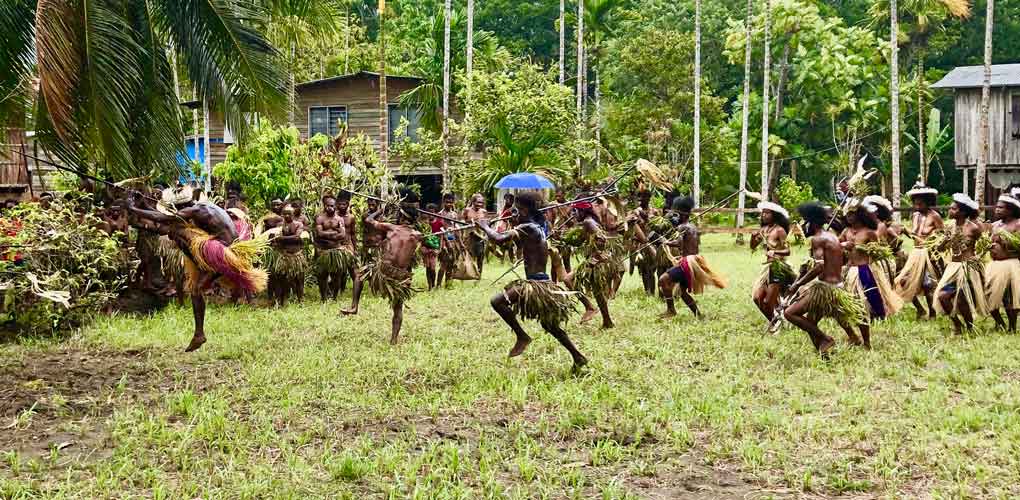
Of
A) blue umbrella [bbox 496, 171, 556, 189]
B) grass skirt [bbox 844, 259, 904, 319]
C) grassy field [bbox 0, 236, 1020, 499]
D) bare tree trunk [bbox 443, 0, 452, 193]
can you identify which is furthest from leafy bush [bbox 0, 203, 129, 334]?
bare tree trunk [bbox 443, 0, 452, 193]

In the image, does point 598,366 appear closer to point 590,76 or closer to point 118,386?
point 118,386

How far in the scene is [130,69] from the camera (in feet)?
24.8

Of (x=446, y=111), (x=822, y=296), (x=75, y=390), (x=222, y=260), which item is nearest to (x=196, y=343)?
(x=222, y=260)

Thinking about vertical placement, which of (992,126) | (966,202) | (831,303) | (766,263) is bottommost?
(831,303)

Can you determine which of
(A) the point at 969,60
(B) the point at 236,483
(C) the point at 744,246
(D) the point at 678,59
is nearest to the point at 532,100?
(C) the point at 744,246

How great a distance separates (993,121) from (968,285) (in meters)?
20.6

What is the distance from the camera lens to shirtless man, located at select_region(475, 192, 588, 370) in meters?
7.51

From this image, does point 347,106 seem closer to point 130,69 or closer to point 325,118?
point 325,118

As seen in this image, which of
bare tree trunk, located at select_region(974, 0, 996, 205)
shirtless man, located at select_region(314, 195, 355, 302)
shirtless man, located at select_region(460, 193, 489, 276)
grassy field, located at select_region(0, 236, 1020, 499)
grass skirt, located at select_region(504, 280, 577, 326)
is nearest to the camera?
grassy field, located at select_region(0, 236, 1020, 499)

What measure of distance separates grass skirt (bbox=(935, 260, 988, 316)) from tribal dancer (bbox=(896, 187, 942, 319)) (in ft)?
2.87

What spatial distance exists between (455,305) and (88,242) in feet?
14.9

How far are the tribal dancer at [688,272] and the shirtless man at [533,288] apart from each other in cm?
317

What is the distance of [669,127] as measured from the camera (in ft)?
93.7

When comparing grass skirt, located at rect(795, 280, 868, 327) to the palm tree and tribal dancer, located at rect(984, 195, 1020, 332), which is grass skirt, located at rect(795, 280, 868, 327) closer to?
tribal dancer, located at rect(984, 195, 1020, 332)
